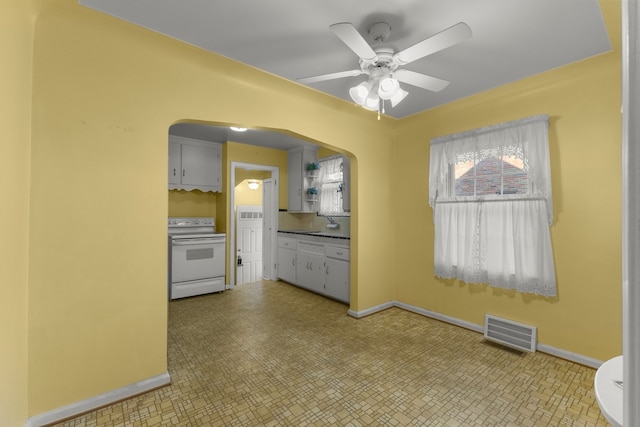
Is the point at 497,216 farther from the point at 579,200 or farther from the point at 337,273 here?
the point at 337,273

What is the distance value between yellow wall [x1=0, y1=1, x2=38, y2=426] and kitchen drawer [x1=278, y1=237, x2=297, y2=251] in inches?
139

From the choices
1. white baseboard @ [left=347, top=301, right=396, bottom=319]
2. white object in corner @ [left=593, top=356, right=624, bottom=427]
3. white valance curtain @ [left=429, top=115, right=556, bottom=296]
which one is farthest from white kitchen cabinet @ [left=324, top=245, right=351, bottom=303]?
white object in corner @ [left=593, top=356, right=624, bottom=427]

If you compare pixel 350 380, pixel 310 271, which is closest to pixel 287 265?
pixel 310 271

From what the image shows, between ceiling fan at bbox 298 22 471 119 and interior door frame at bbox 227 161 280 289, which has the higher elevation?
ceiling fan at bbox 298 22 471 119

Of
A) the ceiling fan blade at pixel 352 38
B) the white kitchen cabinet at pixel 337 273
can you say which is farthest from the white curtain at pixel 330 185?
the ceiling fan blade at pixel 352 38

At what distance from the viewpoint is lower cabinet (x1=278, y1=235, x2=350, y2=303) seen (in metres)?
4.02

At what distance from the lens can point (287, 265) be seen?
5137 millimetres

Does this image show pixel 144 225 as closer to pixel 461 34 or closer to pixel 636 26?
pixel 461 34

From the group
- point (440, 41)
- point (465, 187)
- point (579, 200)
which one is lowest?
point (579, 200)

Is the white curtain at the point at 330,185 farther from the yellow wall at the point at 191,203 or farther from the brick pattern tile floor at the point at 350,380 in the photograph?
the brick pattern tile floor at the point at 350,380

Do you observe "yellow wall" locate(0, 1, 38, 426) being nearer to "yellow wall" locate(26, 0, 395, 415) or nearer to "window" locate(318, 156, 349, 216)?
"yellow wall" locate(26, 0, 395, 415)

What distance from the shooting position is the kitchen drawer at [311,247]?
14.5ft

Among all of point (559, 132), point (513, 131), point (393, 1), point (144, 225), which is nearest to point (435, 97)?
point (513, 131)

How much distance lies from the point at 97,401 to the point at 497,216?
3.56 metres
